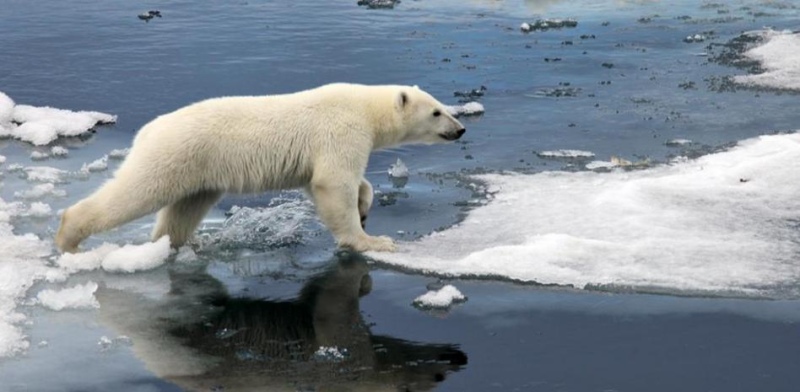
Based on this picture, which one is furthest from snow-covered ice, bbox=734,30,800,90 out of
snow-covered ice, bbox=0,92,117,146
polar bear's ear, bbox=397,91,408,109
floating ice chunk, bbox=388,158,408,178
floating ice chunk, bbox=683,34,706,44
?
snow-covered ice, bbox=0,92,117,146

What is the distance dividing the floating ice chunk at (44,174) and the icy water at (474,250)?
119 mm

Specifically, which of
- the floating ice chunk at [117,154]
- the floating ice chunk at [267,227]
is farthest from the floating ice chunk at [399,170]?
the floating ice chunk at [117,154]

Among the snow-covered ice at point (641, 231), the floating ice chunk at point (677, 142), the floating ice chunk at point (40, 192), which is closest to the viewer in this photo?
the snow-covered ice at point (641, 231)

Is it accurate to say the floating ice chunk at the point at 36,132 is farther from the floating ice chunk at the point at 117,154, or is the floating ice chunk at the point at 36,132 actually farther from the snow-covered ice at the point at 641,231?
the snow-covered ice at the point at 641,231

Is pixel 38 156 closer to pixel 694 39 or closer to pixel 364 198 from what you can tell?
pixel 364 198

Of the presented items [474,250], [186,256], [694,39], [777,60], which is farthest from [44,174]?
[694,39]

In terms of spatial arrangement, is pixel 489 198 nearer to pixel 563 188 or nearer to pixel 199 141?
pixel 563 188

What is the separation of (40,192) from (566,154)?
4.79 meters

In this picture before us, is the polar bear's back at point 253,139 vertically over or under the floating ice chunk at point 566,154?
over

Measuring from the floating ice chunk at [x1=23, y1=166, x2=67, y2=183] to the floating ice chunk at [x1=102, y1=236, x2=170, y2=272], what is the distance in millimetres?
2306

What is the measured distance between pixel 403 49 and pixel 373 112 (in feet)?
24.8

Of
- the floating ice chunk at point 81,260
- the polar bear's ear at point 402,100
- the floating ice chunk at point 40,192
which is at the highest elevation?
the polar bear's ear at point 402,100

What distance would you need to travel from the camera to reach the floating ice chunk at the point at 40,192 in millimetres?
9461

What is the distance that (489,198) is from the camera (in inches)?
376
